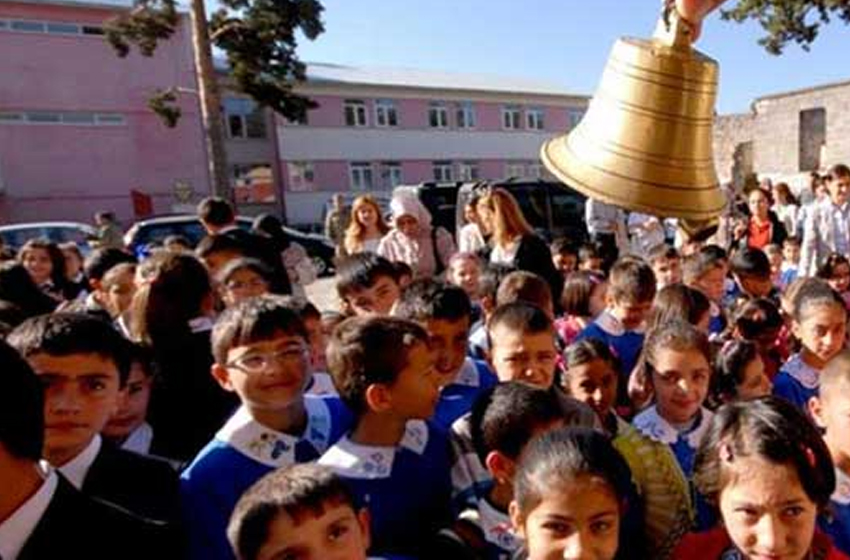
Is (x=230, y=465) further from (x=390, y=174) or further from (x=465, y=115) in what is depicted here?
(x=465, y=115)

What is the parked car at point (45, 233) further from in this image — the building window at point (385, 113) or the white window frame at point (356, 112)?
the building window at point (385, 113)

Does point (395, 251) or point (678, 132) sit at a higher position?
point (678, 132)

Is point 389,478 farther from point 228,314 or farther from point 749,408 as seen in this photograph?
point 749,408

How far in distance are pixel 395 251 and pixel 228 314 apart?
100 inches

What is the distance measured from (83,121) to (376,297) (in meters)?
21.0

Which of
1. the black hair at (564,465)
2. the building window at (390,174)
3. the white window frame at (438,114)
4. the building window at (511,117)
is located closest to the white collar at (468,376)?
the black hair at (564,465)

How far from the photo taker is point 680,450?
232 cm

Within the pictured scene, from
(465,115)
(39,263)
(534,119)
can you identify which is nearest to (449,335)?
(39,263)

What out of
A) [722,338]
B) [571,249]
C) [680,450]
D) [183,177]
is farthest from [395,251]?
Result: [183,177]

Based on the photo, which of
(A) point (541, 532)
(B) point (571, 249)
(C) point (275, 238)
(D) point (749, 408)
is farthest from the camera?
(B) point (571, 249)

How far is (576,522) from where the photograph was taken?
1.45 metres

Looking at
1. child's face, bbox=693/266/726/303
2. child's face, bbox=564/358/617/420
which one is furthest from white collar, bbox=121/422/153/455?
child's face, bbox=693/266/726/303

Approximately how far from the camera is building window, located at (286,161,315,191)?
25.4m

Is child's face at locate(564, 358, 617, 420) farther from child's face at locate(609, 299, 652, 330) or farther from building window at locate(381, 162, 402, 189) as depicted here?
building window at locate(381, 162, 402, 189)
